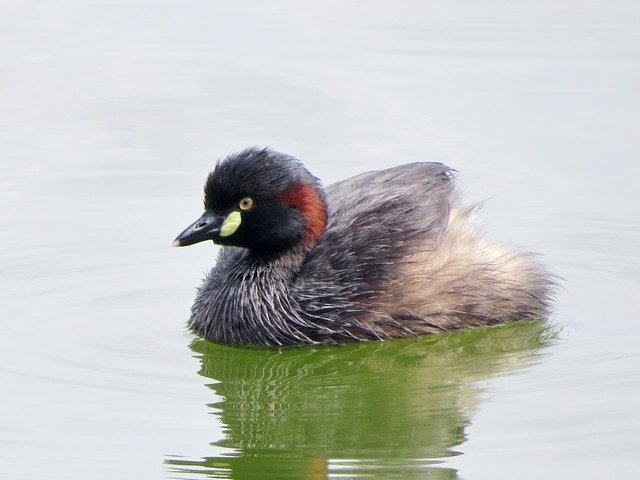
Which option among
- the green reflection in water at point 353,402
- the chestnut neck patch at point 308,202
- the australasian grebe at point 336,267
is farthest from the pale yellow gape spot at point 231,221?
the green reflection in water at point 353,402

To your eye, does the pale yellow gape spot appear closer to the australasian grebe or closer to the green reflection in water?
the australasian grebe

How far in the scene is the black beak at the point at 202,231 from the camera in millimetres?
8992

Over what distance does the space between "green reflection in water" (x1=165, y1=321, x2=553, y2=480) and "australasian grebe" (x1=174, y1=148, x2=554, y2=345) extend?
0.12 meters

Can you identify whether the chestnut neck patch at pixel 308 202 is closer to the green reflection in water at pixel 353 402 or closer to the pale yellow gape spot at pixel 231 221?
the pale yellow gape spot at pixel 231 221

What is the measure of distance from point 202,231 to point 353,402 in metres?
1.51

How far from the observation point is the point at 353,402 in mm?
8133

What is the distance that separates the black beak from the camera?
8992 mm

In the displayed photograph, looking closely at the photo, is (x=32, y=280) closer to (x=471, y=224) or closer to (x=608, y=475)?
(x=471, y=224)

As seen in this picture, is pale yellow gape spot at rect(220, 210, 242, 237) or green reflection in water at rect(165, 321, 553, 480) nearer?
green reflection in water at rect(165, 321, 553, 480)

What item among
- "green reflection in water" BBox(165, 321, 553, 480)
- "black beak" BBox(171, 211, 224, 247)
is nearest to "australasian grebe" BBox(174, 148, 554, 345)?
"black beak" BBox(171, 211, 224, 247)

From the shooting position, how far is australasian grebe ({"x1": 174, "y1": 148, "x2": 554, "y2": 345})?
9.01 metres

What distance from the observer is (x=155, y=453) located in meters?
7.46

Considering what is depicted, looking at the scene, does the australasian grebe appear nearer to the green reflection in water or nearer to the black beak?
the black beak

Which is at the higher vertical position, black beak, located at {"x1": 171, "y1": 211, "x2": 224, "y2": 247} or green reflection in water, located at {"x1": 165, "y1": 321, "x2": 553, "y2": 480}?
black beak, located at {"x1": 171, "y1": 211, "x2": 224, "y2": 247}
